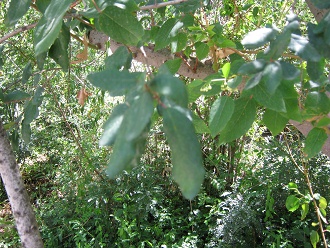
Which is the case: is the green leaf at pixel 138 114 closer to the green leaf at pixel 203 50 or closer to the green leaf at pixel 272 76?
the green leaf at pixel 272 76

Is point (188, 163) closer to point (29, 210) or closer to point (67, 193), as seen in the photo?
point (29, 210)

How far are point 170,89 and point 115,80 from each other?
0.23 ft

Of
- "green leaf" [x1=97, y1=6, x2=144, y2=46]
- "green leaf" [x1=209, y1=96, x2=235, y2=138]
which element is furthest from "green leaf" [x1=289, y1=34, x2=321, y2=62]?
"green leaf" [x1=97, y1=6, x2=144, y2=46]

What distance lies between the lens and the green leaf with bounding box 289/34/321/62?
481mm

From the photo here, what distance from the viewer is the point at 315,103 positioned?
0.63m

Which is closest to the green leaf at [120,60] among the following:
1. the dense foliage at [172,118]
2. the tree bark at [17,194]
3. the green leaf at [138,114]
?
the dense foliage at [172,118]

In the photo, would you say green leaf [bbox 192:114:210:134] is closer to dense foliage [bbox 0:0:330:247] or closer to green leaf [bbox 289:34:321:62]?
dense foliage [bbox 0:0:330:247]

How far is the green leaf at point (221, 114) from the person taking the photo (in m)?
0.52

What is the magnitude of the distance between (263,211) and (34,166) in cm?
224

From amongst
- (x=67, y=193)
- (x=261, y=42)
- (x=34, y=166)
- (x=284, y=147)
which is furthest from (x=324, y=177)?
(x=34, y=166)

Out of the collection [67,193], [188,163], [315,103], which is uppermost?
[67,193]

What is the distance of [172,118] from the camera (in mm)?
298

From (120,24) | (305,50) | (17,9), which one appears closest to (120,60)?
(120,24)

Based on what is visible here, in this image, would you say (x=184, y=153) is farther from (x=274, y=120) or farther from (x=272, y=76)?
(x=274, y=120)
